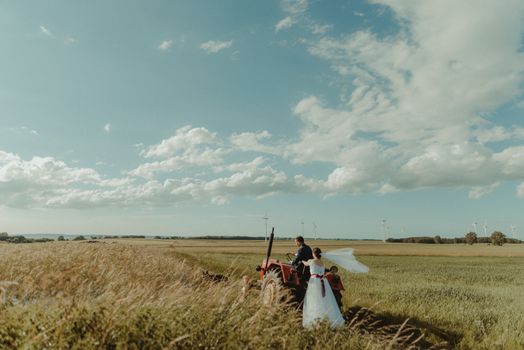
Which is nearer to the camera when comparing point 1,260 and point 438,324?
point 438,324

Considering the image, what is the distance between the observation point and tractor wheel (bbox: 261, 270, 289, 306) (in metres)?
8.60

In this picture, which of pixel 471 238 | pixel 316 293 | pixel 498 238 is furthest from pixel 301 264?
pixel 471 238

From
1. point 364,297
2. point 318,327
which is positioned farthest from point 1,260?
point 364,297

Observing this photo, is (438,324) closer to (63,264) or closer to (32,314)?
(32,314)

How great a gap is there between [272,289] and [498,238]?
415 ft

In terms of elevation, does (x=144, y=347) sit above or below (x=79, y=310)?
below

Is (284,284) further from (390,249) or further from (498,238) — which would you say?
(498,238)

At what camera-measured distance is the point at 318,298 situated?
8375mm

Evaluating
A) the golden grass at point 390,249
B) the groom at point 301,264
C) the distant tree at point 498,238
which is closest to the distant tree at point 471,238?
the distant tree at point 498,238

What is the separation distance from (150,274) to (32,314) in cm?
784

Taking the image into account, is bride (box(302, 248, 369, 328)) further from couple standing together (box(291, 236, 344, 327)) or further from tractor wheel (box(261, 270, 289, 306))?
tractor wheel (box(261, 270, 289, 306))

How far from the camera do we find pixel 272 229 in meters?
9.67

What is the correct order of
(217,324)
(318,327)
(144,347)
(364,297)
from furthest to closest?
1. (364,297)
2. (318,327)
3. (217,324)
4. (144,347)

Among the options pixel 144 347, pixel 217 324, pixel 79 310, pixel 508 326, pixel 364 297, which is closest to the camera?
pixel 144 347
